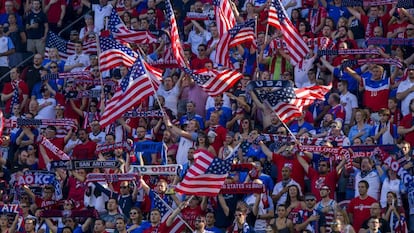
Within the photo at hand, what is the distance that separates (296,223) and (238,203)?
1.08 m

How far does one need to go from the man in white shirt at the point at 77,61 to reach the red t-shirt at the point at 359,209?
8872mm

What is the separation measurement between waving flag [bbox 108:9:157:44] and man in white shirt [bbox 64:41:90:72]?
1.79 metres

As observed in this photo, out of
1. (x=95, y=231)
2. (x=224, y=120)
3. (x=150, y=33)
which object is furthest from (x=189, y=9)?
(x=95, y=231)

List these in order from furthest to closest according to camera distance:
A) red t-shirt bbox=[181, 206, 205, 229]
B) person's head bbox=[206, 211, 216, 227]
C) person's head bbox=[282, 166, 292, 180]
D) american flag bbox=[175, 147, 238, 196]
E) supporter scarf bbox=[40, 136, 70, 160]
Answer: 1. supporter scarf bbox=[40, 136, 70, 160]
2. person's head bbox=[282, 166, 292, 180]
3. red t-shirt bbox=[181, 206, 205, 229]
4. person's head bbox=[206, 211, 216, 227]
5. american flag bbox=[175, 147, 238, 196]

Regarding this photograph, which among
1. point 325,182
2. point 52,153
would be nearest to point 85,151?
point 52,153

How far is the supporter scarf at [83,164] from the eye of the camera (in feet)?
98.0

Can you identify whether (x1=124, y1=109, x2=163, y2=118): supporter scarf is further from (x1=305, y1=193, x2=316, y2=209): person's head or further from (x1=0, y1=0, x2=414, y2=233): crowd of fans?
(x1=305, y1=193, x2=316, y2=209): person's head

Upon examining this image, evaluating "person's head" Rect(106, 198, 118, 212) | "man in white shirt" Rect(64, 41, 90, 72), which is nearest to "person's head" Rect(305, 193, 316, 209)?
"person's head" Rect(106, 198, 118, 212)

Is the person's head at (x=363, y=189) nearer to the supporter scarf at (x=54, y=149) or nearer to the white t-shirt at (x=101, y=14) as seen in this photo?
the supporter scarf at (x=54, y=149)

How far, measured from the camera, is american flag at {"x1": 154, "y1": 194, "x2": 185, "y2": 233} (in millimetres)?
28781

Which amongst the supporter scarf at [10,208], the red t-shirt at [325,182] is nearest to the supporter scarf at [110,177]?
the supporter scarf at [10,208]

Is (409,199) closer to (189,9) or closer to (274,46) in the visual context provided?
(274,46)

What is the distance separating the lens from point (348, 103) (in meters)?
31.3

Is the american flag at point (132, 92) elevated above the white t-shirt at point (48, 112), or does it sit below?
above
